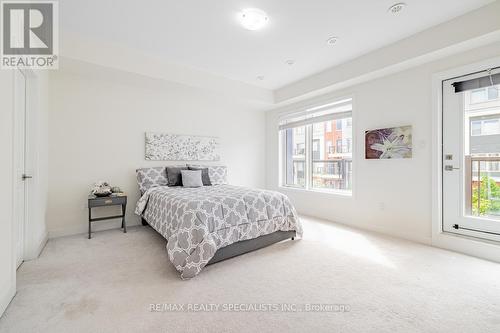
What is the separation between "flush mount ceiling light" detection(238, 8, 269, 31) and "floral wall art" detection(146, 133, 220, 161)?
237cm

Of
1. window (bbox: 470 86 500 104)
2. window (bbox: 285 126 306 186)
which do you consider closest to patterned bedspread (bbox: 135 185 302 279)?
window (bbox: 285 126 306 186)

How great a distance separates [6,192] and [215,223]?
1661 mm

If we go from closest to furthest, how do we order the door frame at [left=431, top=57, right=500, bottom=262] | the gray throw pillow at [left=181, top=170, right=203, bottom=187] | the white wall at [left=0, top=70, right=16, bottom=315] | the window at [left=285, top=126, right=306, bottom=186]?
the white wall at [left=0, top=70, right=16, bottom=315]
the door frame at [left=431, top=57, right=500, bottom=262]
the gray throw pillow at [left=181, top=170, right=203, bottom=187]
the window at [left=285, top=126, right=306, bottom=186]

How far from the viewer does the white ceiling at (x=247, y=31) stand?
2.34m

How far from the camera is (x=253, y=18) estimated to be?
252 centimetres

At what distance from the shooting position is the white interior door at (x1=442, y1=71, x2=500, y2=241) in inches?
101

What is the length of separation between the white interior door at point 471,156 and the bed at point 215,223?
198 centimetres

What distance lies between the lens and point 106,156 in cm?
365

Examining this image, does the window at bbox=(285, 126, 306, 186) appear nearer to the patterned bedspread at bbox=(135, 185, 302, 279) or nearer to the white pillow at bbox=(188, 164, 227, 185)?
the white pillow at bbox=(188, 164, 227, 185)

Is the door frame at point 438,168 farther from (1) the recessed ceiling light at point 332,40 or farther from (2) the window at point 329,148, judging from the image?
(2) the window at point 329,148

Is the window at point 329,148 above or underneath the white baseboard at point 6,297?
above

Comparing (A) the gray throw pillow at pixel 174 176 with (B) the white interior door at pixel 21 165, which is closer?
(B) the white interior door at pixel 21 165

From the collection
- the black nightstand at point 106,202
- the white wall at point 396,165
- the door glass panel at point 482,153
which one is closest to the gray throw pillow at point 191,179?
the black nightstand at point 106,202

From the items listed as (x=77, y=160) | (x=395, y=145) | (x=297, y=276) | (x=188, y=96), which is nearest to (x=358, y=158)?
(x=395, y=145)
